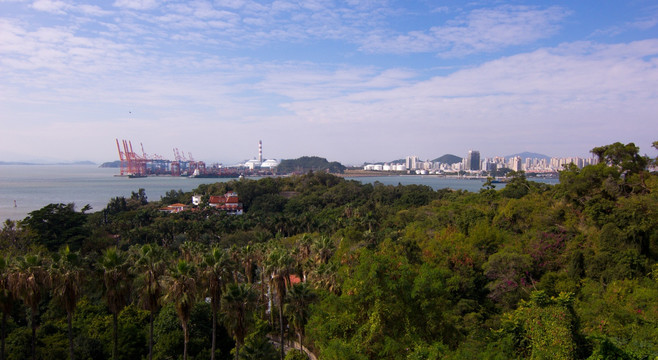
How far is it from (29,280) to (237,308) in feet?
18.3

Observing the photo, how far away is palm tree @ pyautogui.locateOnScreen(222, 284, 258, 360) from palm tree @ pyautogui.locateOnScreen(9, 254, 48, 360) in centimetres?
494

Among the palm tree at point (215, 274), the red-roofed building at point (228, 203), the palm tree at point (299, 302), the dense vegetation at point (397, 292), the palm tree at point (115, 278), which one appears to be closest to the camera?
the dense vegetation at point (397, 292)

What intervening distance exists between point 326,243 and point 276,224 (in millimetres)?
22578

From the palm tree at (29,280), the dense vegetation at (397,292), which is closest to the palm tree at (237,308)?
the dense vegetation at (397,292)

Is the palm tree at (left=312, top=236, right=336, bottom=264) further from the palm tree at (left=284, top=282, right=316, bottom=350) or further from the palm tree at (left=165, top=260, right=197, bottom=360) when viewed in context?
the palm tree at (left=165, top=260, right=197, bottom=360)

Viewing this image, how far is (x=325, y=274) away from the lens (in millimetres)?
17062

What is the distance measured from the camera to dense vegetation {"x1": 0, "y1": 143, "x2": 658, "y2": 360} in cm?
1077

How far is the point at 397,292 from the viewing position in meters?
11.7

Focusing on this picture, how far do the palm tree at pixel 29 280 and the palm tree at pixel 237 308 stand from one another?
494 centimetres

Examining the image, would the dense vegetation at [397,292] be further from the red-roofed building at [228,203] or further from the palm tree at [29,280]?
the red-roofed building at [228,203]

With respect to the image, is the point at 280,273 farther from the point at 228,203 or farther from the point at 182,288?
the point at 228,203

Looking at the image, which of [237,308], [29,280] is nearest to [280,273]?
[237,308]

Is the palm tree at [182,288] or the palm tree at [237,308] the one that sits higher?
the palm tree at [182,288]

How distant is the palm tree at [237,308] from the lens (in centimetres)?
1283
